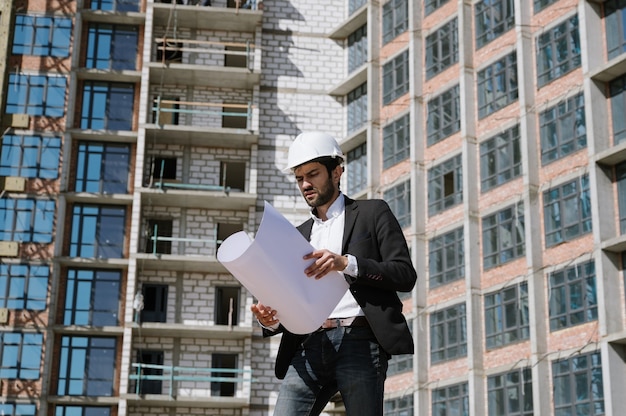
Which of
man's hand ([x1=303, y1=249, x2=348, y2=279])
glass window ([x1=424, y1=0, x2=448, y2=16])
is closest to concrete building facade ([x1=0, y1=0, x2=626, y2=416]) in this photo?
glass window ([x1=424, y1=0, x2=448, y2=16])

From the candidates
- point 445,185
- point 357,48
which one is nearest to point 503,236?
point 445,185

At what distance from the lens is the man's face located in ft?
22.6

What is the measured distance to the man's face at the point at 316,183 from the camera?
690cm

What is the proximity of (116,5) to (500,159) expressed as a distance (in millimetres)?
24526

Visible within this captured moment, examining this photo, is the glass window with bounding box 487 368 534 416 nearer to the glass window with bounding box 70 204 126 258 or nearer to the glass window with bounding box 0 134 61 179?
the glass window with bounding box 70 204 126 258

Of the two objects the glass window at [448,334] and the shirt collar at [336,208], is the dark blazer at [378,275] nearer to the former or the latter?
the shirt collar at [336,208]

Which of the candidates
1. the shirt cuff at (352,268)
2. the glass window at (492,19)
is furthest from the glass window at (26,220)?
the shirt cuff at (352,268)

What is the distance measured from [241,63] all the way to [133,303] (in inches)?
580

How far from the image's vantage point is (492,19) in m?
43.7

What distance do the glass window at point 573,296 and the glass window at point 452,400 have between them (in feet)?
17.5

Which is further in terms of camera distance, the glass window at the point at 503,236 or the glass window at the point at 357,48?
the glass window at the point at 357,48

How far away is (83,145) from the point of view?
54.2 m

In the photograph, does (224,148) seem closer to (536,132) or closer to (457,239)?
(457,239)

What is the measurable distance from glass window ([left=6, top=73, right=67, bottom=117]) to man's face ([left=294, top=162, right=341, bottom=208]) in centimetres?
4864
